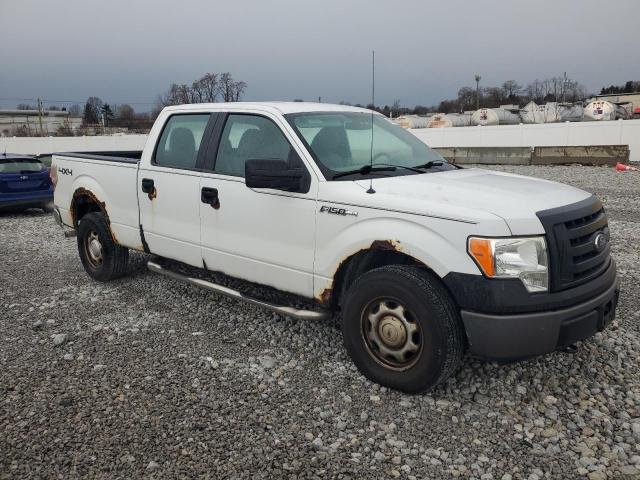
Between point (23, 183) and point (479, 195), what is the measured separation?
10.8m

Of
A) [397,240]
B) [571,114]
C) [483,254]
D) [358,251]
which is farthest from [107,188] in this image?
[571,114]

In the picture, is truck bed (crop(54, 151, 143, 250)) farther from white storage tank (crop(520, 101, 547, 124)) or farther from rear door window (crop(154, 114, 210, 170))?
white storage tank (crop(520, 101, 547, 124))

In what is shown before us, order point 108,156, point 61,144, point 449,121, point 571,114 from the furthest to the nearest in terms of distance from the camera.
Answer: point 449,121 < point 571,114 < point 61,144 < point 108,156

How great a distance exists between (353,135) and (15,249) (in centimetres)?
636

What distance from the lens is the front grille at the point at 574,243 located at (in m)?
3.19

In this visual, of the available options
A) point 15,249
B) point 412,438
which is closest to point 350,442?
point 412,438

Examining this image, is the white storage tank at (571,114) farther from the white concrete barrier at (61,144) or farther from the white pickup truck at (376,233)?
the white pickup truck at (376,233)

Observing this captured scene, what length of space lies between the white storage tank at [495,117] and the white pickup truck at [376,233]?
145 ft

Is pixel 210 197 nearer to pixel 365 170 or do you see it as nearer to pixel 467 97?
pixel 365 170

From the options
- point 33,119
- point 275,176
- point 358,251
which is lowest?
point 358,251

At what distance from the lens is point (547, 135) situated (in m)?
27.8

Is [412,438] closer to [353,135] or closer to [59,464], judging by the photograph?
[59,464]

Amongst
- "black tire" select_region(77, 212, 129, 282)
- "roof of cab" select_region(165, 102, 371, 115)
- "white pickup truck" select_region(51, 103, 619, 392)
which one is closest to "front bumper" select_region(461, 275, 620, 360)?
"white pickup truck" select_region(51, 103, 619, 392)

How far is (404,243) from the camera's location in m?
3.44
